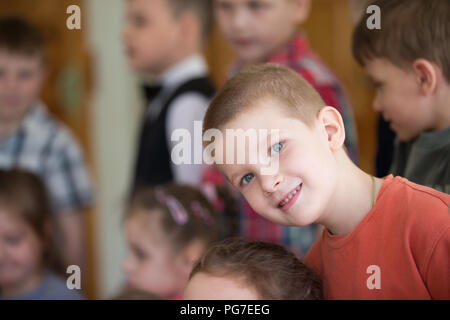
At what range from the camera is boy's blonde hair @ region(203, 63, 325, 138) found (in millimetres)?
429

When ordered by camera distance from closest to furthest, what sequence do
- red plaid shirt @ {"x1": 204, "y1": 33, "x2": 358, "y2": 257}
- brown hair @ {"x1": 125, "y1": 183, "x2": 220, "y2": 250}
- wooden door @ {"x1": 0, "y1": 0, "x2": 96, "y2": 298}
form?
red plaid shirt @ {"x1": 204, "y1": 33, "x2": 358, "y2": 257}, brown hair @ {"x1": 125, "y1": 183, "x2": 220, "y2": 250}, wooden door @ {"x1": 0, "y1": 0, "x2": 96, "y2": 298}

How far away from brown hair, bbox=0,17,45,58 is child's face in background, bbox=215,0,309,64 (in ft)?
1.97

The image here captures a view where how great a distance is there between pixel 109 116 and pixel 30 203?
0.74 m

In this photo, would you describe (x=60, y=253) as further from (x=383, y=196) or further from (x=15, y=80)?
(x=383, y=196)

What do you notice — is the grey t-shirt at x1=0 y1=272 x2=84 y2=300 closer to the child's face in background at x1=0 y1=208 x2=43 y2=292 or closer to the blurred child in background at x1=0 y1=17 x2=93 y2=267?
the child's face in background at x1=0 y1=208 x2=43 y2=292

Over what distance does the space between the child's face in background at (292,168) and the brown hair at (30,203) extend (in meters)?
0.64

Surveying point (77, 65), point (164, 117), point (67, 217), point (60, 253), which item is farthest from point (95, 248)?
point (164, 117)

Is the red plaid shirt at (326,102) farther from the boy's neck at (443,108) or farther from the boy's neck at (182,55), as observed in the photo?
the boy's neck at (182,55)

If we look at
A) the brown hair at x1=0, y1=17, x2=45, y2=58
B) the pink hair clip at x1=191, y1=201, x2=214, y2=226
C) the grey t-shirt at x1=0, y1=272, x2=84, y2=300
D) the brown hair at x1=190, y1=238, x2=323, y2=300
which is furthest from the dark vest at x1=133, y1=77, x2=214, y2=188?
the brown hair at x1=190, y1=238, x2=323, y2=300

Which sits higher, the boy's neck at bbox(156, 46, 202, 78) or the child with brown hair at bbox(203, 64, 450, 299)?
the boy's neck at bbox(156, 46, 202, 78)

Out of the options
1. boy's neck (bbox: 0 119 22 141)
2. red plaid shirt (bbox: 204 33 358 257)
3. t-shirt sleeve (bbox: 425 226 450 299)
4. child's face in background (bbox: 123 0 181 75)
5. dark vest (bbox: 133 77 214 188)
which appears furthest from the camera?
boy's neck (bbox: 0 119 22 141)

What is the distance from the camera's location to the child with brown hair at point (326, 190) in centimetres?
42

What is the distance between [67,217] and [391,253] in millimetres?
1002

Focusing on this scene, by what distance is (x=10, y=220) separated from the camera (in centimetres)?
98
